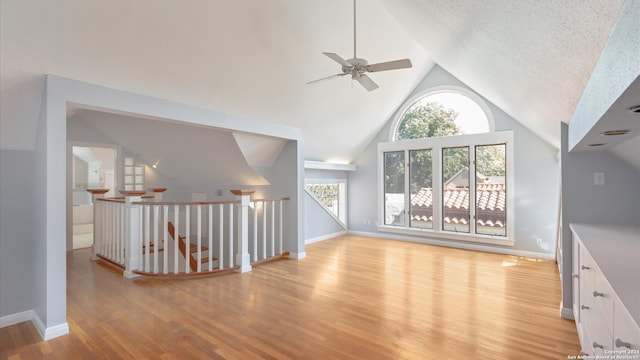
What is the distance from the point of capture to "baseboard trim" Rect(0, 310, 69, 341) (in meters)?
2.48

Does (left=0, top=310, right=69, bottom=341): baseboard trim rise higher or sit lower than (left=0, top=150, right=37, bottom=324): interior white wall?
lower

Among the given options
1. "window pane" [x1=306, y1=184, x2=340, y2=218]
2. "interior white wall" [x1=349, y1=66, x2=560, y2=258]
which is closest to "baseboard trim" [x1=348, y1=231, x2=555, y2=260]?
"interior white wall" [x1=349, y1=66, x2=560, y2=258]

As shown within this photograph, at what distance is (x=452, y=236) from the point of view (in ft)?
19.1

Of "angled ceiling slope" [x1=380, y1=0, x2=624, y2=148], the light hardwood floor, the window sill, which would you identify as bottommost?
the light hardwood floor

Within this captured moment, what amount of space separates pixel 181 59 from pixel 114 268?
10.9 ft

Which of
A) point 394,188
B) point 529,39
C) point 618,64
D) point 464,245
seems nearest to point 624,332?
point 618,64

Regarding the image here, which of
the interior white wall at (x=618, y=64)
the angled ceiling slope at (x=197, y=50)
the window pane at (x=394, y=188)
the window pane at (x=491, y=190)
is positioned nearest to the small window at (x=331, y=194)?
the window pane at (x=394, y=188)

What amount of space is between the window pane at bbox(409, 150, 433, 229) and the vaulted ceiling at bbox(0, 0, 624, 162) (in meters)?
2.42

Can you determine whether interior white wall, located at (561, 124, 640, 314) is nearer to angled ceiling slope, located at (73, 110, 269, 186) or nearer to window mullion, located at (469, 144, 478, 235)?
window mullion, located at (469, 144, 478, 235)

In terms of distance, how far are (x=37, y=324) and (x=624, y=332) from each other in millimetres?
4139

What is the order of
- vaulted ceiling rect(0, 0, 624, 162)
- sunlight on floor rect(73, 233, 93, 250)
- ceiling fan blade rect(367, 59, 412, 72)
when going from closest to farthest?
vaulted ceiling rect(0, 0, 624, 162)
ceiling fan blade rect(367, 59, 412, 72)
sunlight on floor rect(73, 233, 93, 250)

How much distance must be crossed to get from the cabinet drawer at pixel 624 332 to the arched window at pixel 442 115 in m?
4.97

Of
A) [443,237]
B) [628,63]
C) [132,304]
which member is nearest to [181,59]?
[132,304]

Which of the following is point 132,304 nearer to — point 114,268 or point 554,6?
point 114,268
